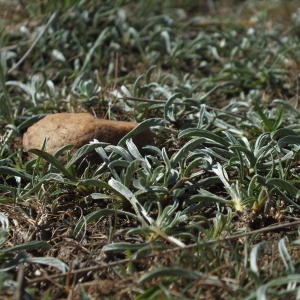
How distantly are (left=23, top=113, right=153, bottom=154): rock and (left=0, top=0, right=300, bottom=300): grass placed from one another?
0.27 ft

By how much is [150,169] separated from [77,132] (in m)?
0.44

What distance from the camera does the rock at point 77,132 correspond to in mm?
2984

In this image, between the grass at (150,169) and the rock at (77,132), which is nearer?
the grass at (150,169)

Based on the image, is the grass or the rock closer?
the grass

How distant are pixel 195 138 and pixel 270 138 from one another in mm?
397

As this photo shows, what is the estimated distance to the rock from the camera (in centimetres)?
298

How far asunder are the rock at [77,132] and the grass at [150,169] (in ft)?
0.27

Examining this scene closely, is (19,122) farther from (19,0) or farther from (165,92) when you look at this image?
(19,0)

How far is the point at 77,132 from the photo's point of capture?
2.99m

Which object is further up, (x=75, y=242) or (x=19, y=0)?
(x=19, y=0)

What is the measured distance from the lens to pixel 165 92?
3.54 meters

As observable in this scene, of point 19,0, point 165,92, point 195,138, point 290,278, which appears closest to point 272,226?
point 290,278

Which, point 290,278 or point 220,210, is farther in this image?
point 220,210

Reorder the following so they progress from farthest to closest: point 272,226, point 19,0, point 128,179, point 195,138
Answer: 1. point 19,0
2. point 195,138
3. point 128,179
4. point 272,226
